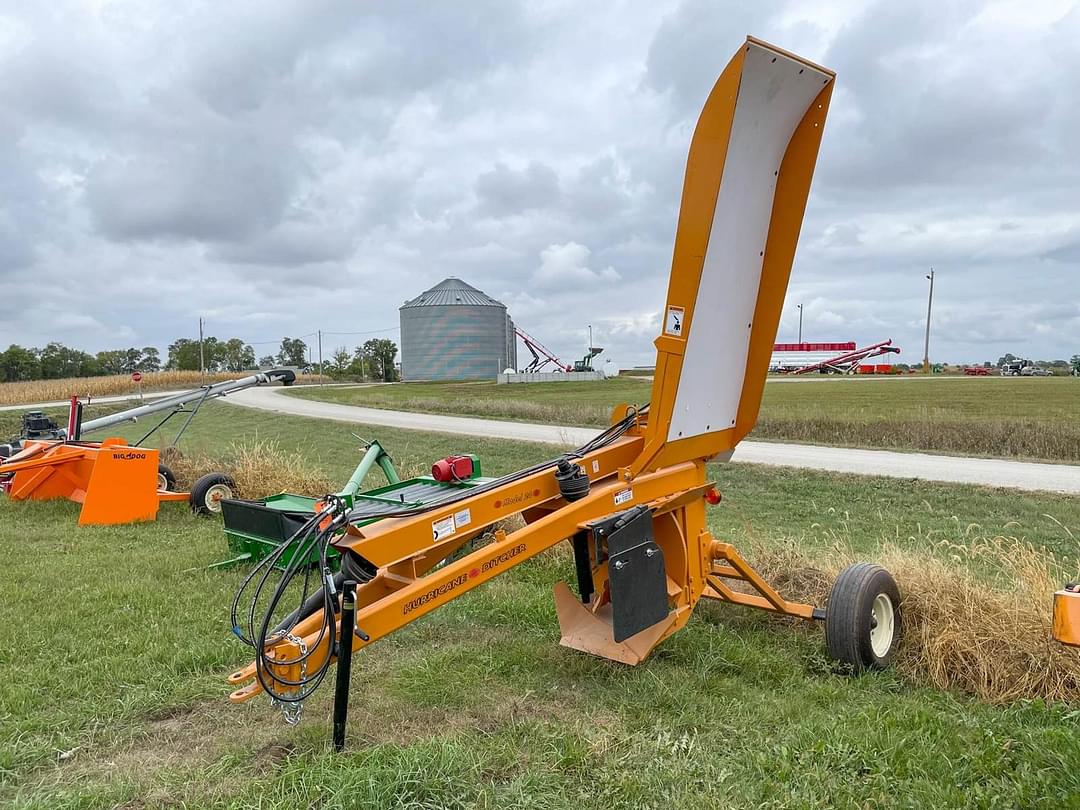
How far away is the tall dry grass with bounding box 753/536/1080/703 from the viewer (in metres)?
4.34

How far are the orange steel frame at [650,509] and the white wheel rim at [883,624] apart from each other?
365 mm

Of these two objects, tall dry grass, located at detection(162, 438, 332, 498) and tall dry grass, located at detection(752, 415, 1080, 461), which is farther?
tall dry grass, located at detection(752, 415, 1080, 461)

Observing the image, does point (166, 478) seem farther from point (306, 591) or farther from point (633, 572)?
point (633, 572)

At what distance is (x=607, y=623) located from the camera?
4.64m

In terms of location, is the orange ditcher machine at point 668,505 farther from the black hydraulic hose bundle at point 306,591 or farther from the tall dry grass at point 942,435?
the tall dry grass at point 942,435

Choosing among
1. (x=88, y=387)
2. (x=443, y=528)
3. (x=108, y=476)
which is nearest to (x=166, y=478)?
(x=108, y=476)

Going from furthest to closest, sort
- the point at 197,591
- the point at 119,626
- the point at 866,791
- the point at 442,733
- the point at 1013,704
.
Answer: the point at 197,591 < the point at 119,626 < the point at 1013,704 < the point at 442,733 < the point at 866,791

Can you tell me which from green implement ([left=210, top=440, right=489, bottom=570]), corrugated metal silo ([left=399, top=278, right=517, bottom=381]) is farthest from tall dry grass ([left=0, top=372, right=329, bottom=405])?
corrugated metal silo ([left=399, top=278, right=517, bottom=381])

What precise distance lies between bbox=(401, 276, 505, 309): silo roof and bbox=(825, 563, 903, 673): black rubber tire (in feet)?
281

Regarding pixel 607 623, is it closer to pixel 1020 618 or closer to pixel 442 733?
pixel 442 733

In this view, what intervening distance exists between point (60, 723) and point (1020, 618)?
5197 mm

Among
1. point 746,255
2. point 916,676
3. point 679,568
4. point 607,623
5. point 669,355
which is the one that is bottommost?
point 916,676

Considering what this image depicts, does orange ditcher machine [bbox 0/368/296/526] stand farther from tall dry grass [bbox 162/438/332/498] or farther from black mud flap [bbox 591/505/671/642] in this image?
black mud flap [bbox 591/505/671/642]

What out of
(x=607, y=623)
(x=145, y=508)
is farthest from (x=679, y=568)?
(x=145, y=508)
